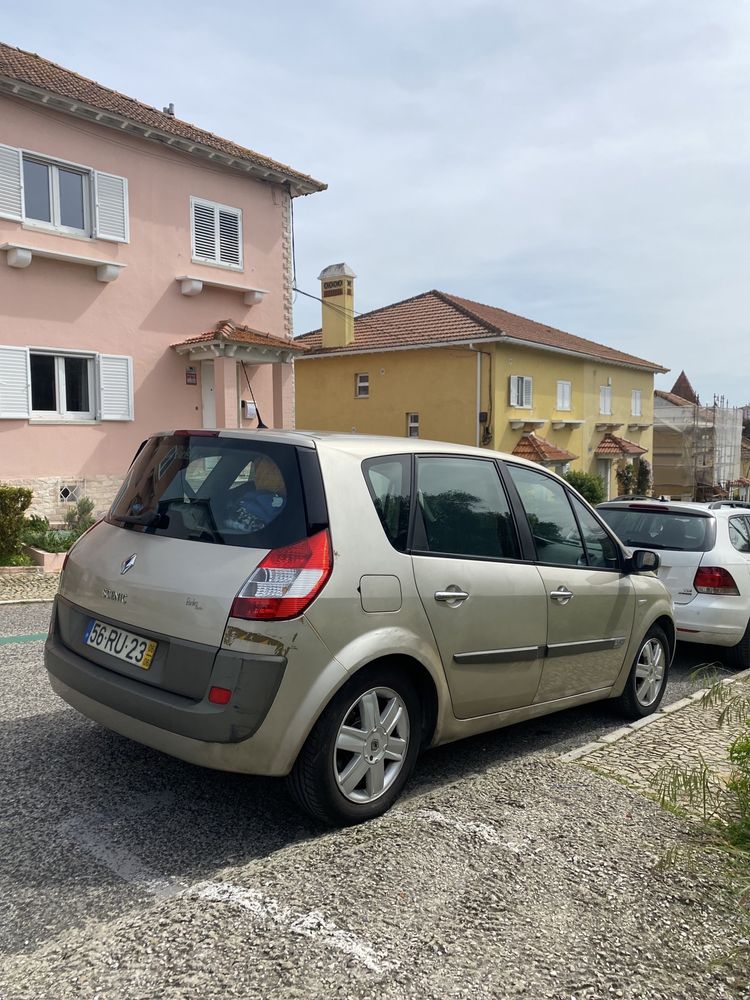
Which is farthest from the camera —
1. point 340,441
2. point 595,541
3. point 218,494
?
point 595,541

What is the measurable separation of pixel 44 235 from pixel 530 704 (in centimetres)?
1320

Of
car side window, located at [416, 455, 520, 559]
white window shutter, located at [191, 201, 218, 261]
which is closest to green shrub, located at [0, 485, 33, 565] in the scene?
white window shutter, located at [191, 201, 218, 261]

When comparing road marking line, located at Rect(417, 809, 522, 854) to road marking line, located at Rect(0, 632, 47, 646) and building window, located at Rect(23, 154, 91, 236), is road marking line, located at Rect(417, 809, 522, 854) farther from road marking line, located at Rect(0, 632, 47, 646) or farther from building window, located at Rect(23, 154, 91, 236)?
building window, located at Rect(23, 154, 91, 236)

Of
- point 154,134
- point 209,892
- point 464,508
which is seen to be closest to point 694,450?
point 154,134

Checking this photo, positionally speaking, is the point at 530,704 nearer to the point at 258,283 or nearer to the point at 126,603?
the point at 126,603

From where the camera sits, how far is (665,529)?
8.02 m

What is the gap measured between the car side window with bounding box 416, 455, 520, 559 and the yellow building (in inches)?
933

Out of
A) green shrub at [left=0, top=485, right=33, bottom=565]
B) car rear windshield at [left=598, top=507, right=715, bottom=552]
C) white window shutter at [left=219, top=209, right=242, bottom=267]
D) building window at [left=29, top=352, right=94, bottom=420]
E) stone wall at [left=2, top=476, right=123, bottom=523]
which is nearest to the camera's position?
car rear windshield at [left=598, top=507, right=715, bottom=552]

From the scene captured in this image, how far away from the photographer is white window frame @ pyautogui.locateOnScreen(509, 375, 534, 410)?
2951 cm

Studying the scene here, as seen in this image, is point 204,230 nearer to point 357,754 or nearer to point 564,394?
point 357,754

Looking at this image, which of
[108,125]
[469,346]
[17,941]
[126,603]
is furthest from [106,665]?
[469,346]

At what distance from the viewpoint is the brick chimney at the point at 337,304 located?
3033 centimetres

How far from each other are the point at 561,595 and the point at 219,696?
2.24m

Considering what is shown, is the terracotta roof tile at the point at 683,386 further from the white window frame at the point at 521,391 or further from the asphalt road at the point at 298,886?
the asphalt road at the point at 298,886
